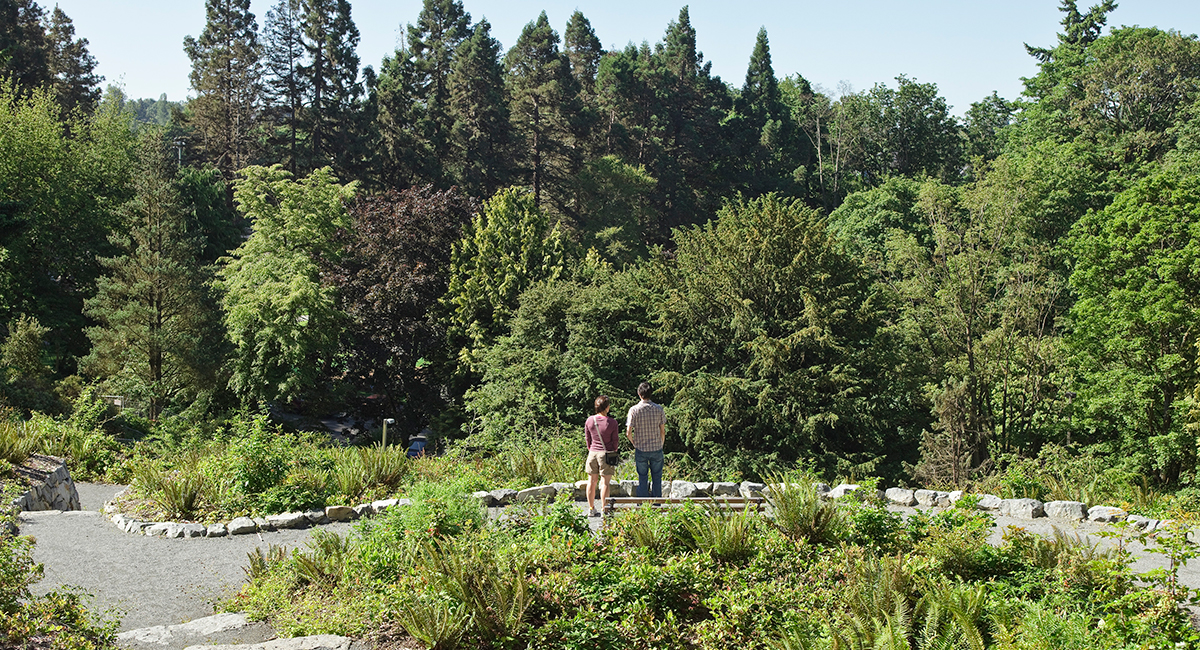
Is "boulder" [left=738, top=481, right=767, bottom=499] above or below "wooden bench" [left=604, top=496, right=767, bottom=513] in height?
below

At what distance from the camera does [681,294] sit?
24.1 meters

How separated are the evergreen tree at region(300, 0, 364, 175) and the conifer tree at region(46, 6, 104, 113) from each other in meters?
12.9

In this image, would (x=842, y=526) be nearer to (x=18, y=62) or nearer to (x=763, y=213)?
(x=763, y=213)

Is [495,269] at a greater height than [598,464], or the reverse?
[495,269]

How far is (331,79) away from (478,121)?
27.1 feet

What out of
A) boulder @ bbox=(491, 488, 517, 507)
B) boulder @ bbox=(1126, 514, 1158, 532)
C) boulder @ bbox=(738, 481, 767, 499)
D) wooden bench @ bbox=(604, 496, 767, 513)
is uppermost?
wooden bench @ bbox=(604, 496, 767, 513)

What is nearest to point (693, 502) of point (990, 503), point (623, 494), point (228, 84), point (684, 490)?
point (623, 494)

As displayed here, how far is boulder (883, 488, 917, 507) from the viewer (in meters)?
12.4

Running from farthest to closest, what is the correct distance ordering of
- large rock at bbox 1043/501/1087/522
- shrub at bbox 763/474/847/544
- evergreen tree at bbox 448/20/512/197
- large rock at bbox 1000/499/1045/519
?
evergreen tree at bbox 448/20/512/197, large rock at bbox 1000/499/1045/519, large rock at bbox 1043/501/1087/522, shrub at bbox 763/474/847/544

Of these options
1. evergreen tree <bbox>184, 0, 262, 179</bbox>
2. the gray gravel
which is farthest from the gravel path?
evergreen tree <bbox>184, 0, 262, 179</bbox>

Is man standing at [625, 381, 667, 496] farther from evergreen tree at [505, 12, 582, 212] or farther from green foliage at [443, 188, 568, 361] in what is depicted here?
evergreen tree at [505, 12, 582, 212]

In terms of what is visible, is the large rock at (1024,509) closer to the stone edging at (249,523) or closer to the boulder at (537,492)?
the boulder at (537,492)

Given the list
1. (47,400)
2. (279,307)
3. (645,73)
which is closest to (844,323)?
(279,307)

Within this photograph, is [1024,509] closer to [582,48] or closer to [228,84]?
[228,84]
